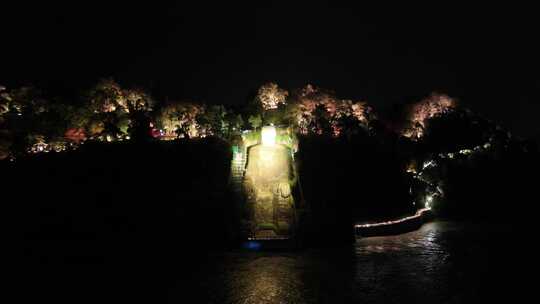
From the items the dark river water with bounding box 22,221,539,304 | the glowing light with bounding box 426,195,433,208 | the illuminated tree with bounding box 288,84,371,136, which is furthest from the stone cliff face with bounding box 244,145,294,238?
the glowing light with bounding box 426,195,433,208

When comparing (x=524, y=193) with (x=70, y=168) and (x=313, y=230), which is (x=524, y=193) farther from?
(x=70, y=168)

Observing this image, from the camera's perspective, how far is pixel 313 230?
1540cm

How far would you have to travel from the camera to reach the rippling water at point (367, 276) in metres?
8.08

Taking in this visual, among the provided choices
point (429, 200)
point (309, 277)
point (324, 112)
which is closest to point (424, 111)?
point (429, 200)

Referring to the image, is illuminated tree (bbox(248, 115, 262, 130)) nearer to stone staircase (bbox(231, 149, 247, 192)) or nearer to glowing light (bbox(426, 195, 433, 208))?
stone staircase (bbox(231, 149, 247, 192))

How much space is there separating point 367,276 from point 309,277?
184cm

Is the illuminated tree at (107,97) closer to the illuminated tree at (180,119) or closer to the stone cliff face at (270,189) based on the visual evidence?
the illuminated tree at (180,119)

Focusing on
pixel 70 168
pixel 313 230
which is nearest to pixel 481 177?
pixel 313 230

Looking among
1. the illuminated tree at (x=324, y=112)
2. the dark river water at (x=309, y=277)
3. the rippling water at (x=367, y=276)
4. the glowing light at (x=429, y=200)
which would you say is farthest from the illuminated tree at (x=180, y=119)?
the glowing light at (x=429, y=200)

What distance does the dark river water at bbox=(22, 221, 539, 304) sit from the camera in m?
8.14

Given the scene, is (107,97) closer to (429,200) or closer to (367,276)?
(367,276)

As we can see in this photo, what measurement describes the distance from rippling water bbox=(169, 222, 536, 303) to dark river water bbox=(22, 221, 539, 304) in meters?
0.03

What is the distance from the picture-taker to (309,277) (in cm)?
973

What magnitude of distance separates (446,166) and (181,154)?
83.7 ft
